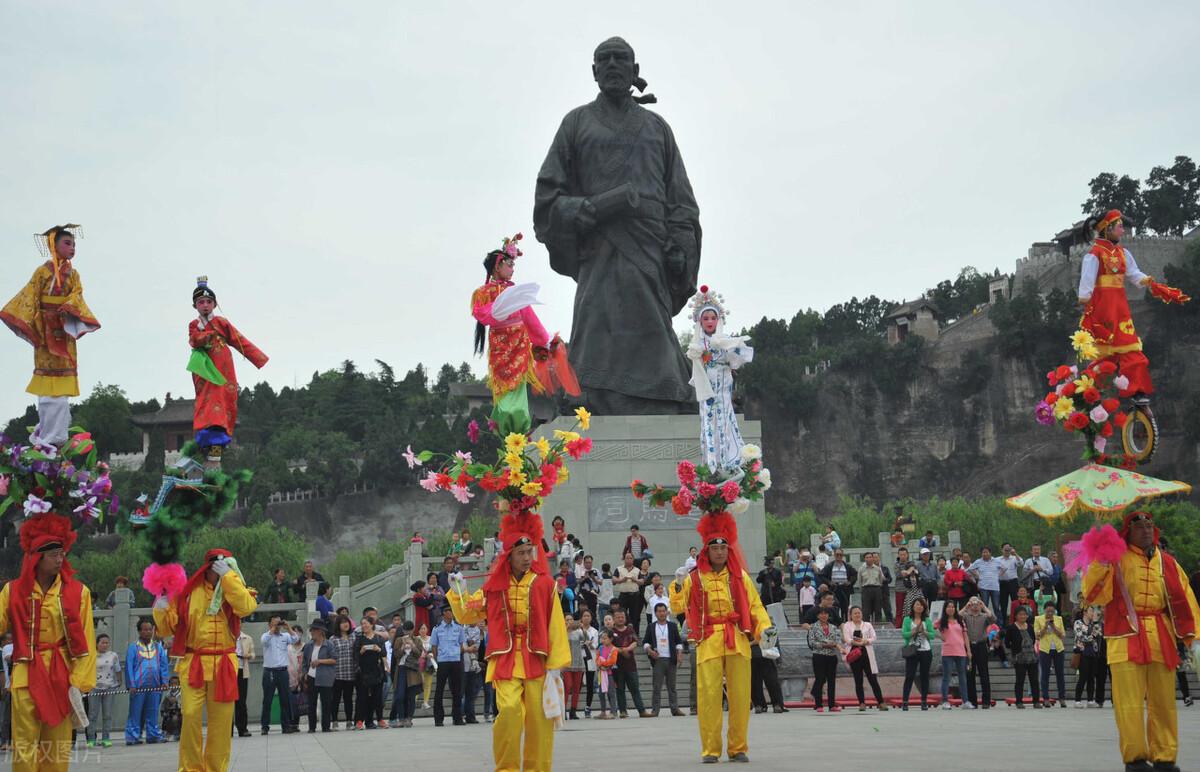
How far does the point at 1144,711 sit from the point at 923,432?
245ft

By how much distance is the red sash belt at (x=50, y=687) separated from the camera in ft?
29.5

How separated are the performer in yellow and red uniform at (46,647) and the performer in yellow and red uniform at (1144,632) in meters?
7.16

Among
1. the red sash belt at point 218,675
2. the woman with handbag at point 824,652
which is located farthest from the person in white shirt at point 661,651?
the red sash belt at point 218,675

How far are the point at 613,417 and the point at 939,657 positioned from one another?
7.43 metres

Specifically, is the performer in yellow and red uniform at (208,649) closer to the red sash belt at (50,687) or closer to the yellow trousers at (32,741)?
the red sash belt at (50,687)

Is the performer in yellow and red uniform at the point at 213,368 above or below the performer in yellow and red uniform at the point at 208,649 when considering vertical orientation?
above

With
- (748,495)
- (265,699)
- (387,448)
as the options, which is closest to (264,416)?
(387,448)

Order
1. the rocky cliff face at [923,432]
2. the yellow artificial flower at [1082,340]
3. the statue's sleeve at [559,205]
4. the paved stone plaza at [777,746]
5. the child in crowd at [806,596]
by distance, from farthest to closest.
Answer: the rocky cliff face at [923,432] → the statue's sleeve at [559,205] → the child in crowd at [806,596] → the yellow artificial flower at [1082,340] → the paved stone plaza at [777,746]

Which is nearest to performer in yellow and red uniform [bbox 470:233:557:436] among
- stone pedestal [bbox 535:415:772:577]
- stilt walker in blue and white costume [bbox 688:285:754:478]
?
stilt walker in blue and white costume [bbox 688:285:754:478]

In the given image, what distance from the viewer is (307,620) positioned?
19.1 meters

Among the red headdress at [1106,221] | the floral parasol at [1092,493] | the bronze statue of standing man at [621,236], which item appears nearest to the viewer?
the floral parasol at [1092,493]

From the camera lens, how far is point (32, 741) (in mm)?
8930

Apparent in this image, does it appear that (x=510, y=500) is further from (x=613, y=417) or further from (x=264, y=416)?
(x=264, y=416)

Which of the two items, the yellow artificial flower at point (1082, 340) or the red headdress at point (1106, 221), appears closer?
the yellow artificial flower at point (1082, 340)
